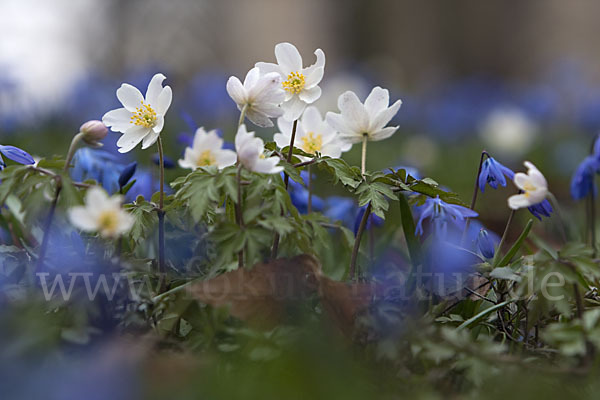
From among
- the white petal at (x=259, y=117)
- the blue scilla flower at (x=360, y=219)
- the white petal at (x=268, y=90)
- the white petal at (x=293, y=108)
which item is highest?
the white petal at (x=268, y=90)

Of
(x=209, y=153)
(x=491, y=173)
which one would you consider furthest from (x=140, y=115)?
(x=491, y=173)

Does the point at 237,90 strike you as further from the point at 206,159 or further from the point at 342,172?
the point at 342,172

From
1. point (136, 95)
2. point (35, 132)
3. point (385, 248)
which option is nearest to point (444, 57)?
point (35, 132)

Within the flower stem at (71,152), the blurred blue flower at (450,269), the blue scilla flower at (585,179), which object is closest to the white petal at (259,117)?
the flower stem at (71,152)

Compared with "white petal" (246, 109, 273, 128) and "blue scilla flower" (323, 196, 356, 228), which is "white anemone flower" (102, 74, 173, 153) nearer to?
"white petal" (246, 109, 273, 128)

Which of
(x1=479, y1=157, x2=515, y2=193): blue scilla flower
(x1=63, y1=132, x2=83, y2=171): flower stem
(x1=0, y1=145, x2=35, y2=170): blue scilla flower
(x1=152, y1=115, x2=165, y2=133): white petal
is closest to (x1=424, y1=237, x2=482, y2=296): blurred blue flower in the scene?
(x1=479, y1=157, x2=515, y2=193): blue scilla flower

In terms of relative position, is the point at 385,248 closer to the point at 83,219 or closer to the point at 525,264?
the point at 525,264

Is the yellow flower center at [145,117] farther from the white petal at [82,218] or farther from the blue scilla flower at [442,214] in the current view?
the blue scilla flower at [442,214]
